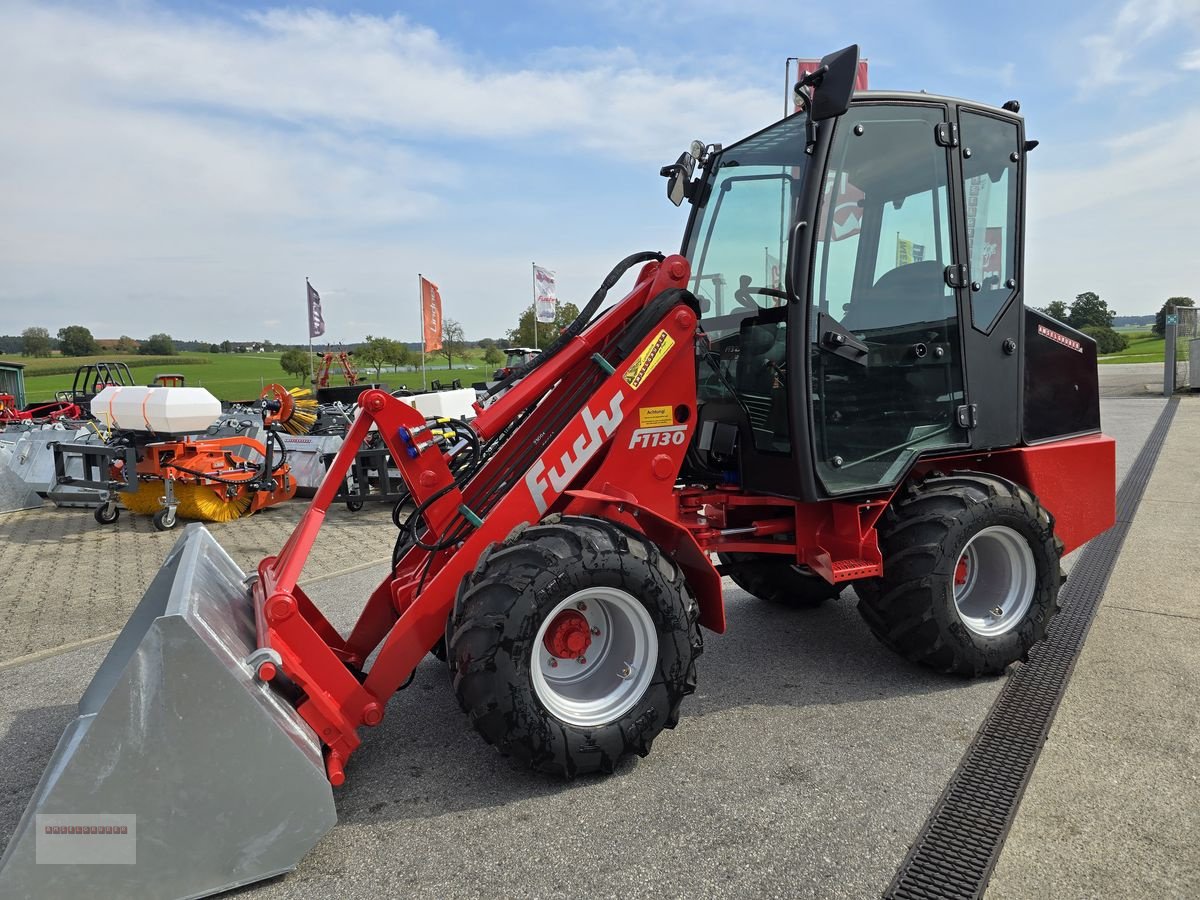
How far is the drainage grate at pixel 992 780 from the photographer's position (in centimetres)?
248

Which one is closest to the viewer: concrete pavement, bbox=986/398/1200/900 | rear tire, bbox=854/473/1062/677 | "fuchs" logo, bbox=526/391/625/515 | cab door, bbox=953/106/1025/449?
concrete pavement, bbox=986/398/1200/900

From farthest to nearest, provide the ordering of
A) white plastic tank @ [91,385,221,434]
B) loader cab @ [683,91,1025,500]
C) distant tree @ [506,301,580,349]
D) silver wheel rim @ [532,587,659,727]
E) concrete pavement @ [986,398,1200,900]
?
distant tree @ [506,301,580,349]
white plastic tank @ [91,385,221,434]
loader cab @ [683,91,1025,500]
silver wheel rim @ [532,587,659,727]
concrete pavement @ [986,398,1200,900]

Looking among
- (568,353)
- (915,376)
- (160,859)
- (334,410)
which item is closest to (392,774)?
(160,859)

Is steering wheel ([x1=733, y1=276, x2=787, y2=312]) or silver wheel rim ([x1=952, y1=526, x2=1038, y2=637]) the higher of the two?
A: steering wheel ([x1=733, y1=276, x2=787, y2=312])

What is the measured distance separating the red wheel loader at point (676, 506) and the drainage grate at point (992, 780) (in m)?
0.22

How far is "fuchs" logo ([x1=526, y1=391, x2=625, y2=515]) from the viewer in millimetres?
3311

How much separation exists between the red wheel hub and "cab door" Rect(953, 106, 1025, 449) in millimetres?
2178

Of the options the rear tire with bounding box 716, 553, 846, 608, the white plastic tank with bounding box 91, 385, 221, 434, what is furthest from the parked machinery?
the rear tire with bounding box 716, 553, 846, 608

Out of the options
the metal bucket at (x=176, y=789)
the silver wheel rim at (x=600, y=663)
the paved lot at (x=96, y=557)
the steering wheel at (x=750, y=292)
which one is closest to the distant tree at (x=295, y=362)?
the paved lot at (x=96, y=557)

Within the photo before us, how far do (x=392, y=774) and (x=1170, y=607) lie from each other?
450cm

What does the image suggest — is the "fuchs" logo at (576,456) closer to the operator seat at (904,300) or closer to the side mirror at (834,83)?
the operator seat at (904,300)

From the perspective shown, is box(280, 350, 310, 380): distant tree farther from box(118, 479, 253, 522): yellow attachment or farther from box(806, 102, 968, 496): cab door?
A: box(806, 102, 968, 496): cab door

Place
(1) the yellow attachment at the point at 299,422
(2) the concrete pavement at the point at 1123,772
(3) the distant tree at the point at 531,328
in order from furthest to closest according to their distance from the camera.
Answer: (3) the distant tree at the point at 531,328 → (1) the yellow attachment at the point at 299,422 → (2) the concrete pavement at the point at 1123,772

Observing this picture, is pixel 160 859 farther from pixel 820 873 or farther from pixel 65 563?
pixel 65 563
